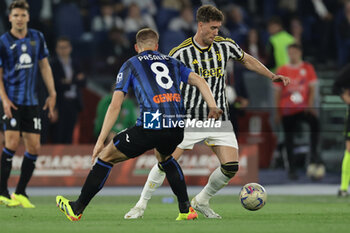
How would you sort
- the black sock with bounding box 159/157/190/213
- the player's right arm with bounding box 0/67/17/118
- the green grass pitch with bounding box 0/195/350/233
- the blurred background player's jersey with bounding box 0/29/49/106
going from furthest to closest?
the blurred background player's jersey with bounding box 0/29/49/106 < the player's right arm with bounding box 0/67/17/118 < the black sock with bounding box 159/157/190/213 < the green grass pitch with bounding box 0/195/350/233

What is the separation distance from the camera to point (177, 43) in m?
16.9

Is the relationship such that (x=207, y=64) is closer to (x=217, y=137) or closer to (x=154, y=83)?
(x=217, y=137)

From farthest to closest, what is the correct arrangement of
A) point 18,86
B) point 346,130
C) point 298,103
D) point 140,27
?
point 140,27 → point 298,103 → point 346,130 → point 18,86

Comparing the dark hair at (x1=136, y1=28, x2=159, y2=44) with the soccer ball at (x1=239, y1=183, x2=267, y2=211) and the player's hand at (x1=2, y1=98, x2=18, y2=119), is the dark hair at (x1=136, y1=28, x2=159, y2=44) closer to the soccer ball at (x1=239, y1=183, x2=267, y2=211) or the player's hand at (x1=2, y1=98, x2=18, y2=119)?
the soccer ball at (x1=239, y1=183, x2=267, y2=211)

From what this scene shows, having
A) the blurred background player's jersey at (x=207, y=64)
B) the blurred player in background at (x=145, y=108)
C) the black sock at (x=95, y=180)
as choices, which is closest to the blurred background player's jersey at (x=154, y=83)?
the blurred player in background at (x=145, y=108)

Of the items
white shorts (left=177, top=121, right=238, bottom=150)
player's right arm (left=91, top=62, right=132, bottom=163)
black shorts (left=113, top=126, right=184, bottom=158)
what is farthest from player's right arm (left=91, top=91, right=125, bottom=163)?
white shorts (left=177, top=121, right=238, bottom=150)

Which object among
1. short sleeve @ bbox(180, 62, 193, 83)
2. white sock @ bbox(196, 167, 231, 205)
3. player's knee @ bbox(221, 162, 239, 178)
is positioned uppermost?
short sleeve @ bbox(180, 62, 193, 83)

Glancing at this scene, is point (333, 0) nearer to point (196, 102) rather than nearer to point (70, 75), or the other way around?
point (70, 75)

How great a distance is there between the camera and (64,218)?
933cm

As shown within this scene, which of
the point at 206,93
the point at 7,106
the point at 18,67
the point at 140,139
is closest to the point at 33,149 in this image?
the point at 7,106

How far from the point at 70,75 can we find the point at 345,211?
676 centimetres

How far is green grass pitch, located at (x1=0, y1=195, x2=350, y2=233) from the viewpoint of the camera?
7957 millimetres

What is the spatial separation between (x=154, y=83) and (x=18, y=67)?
2838mm

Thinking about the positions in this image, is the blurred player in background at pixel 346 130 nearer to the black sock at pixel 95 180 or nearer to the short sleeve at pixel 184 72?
the short sleeve at pixel 184 72
